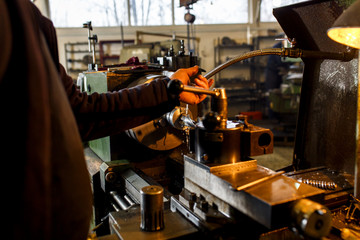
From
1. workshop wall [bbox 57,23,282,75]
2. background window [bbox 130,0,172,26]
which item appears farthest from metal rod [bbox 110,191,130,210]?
background window [bbox 130,0,172,26]

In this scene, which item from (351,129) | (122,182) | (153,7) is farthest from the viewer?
(153,7)

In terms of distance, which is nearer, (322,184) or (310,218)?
(310,218)

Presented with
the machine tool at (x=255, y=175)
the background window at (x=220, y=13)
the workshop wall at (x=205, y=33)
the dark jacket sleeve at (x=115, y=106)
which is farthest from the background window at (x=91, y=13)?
the dark jacket sleeve at (x=115, y=106)

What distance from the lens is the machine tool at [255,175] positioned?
671mm

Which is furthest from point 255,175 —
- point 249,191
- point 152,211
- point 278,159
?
point 278,159

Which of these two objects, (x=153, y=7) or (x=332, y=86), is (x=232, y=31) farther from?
(x=332, y=86)

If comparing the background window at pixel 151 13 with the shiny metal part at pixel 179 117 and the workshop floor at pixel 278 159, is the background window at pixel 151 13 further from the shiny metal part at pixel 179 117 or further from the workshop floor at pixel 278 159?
the shiny metal part at pixel 179 117

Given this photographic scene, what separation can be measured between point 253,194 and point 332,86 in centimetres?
97

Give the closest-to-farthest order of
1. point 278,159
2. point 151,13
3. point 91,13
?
point 278,159, point 91,13, point 151,13

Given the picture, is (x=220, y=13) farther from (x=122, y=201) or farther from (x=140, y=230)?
(x=140, y=230)

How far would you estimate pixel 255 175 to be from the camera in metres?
0.76

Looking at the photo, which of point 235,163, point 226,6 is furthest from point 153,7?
point 235,163

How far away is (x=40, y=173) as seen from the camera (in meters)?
0.55

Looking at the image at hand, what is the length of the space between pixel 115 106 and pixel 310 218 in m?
0.59
